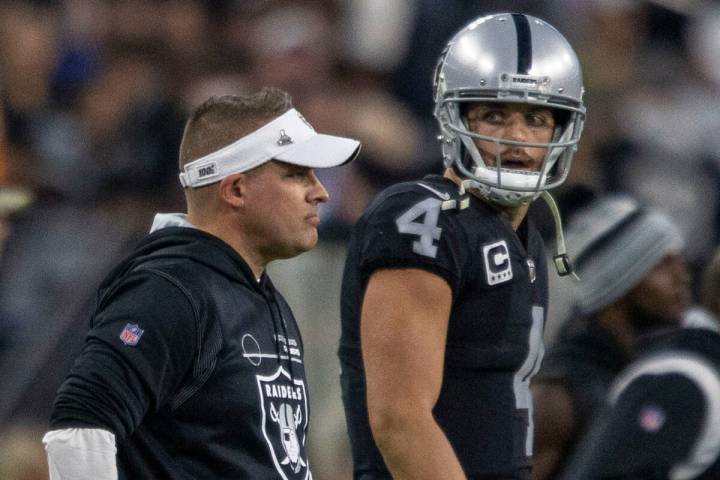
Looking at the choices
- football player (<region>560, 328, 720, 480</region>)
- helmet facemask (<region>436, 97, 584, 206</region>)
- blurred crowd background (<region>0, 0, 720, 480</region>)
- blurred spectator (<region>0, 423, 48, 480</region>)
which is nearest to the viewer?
football player (<region>560, 328, 720, 480</region>)

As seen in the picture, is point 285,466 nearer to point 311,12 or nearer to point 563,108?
point 563,108

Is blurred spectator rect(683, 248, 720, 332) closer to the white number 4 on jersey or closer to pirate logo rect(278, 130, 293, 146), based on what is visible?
the white number 4 on jersey

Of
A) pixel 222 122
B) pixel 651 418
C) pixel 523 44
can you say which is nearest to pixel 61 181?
pixel 222 122

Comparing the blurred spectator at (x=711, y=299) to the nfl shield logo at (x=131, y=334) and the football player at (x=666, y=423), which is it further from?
the nfl shield logo at (x=131, y=334)

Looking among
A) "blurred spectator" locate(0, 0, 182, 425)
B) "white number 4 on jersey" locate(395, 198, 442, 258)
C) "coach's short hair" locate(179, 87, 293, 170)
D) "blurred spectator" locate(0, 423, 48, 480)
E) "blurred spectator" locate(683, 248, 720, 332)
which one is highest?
"coach's short hair" locate(179, 87, 293, 170)

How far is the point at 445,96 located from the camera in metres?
4.30

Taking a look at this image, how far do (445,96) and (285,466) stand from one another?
3.42 ft

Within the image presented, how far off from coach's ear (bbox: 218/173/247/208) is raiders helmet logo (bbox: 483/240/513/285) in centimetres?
63

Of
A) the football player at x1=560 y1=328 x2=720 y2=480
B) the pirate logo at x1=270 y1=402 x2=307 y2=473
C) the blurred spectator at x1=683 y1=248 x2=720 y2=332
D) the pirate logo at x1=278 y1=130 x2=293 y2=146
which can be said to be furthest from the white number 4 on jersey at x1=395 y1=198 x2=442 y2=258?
the blurred spectator at x1=683 y1=248 x2=720 y2=332

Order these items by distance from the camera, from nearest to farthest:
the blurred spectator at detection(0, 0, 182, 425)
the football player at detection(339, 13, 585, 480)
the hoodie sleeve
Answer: the hoodie sleeve, the football player at detection(339, 13, 585, 480), the blurred spectator at detection(0, 0, 182, 425)

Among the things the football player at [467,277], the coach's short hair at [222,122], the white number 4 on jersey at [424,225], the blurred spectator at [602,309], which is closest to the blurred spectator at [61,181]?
the blurred spectator at [602,309]

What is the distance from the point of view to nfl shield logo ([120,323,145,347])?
3709 millimetres

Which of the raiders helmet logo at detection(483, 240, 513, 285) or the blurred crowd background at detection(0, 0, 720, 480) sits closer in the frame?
the raiders helmet logo at detection(483, 240, 513, 285)

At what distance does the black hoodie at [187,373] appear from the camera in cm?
368
